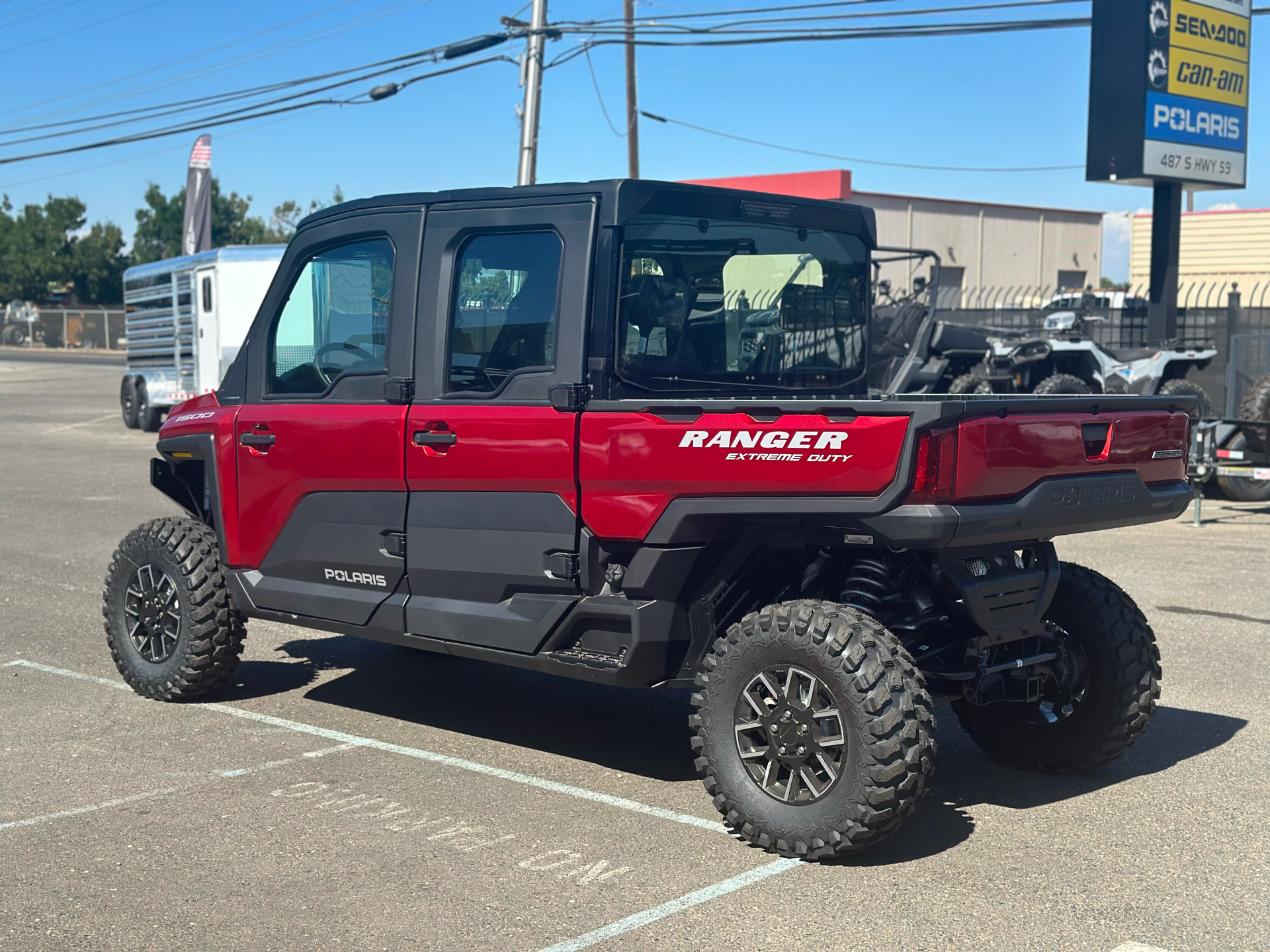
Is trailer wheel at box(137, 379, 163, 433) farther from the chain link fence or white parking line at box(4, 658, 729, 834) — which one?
the chain link fence

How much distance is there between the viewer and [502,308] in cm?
550

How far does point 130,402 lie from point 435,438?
73.2 feet

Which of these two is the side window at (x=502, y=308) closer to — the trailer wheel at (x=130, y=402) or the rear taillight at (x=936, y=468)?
the rear taillight at (x=936, y=468)

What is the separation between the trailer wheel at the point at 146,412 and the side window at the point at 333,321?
2004 cm

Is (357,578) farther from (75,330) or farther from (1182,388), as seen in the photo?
(75,330)

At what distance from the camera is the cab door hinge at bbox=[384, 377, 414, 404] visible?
5691 mm

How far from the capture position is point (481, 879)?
4.52 m

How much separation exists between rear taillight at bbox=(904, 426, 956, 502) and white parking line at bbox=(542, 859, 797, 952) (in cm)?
133

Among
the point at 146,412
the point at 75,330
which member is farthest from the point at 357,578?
the point at 75,330

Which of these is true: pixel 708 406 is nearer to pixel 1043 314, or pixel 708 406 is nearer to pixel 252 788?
pixel 252 788

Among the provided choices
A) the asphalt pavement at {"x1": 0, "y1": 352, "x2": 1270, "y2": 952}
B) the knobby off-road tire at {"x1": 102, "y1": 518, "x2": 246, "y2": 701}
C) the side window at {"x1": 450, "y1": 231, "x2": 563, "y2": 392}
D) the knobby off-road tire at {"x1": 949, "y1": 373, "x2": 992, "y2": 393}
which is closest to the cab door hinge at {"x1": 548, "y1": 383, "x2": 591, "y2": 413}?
the side window at {"x1": 450, "y1": 231, "x2": 563, "y2": 392}

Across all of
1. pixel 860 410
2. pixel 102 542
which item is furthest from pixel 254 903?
pixel 102 542

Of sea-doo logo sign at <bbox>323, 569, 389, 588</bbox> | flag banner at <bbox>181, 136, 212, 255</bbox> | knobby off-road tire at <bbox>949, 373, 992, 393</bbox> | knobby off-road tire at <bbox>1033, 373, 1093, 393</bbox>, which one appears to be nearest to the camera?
sea-doo logo sign at <bbox>323, 569, 389, 588</bbox>

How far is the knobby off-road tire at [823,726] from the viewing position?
4531 mm
